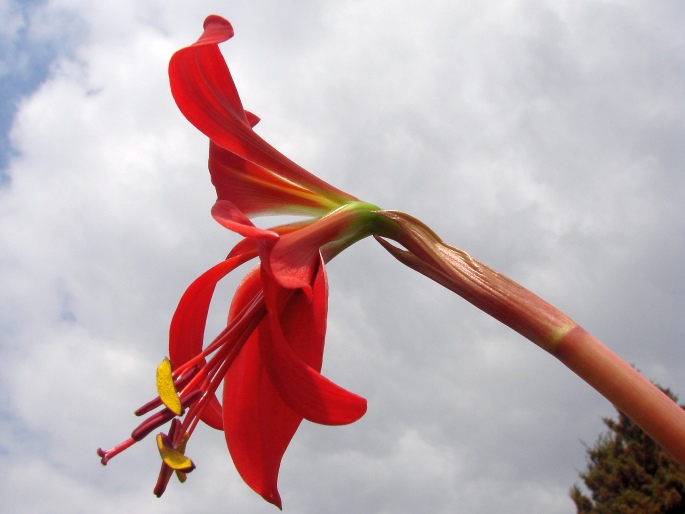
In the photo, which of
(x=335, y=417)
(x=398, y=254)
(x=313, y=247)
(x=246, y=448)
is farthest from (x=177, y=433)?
(x=398, y=254)

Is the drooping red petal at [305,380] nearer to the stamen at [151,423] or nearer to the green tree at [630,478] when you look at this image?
the stamen at [151,423]

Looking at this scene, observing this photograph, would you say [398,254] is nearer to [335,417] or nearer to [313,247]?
[313,247]

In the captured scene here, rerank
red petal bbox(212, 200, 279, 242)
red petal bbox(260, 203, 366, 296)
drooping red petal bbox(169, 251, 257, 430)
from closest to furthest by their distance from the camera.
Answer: red petal bbox(212, 200, 279, 242) → red petal bbox(260, 203, 366, 296) → drooping red petal bbox(169, 251, 257, 430)

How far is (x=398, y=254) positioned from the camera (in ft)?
5.76

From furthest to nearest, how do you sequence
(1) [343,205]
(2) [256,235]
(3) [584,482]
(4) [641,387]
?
(3) [584,482] < (1) [343,205] < (2) [256,235] < (4) [641,387]

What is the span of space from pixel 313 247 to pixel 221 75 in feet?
1.88

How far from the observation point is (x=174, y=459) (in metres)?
1.77

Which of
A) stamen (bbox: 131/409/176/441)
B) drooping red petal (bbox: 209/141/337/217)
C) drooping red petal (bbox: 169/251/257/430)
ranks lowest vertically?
stamen (bbox: 131/409/176/441)

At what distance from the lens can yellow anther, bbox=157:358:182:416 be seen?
1.76m

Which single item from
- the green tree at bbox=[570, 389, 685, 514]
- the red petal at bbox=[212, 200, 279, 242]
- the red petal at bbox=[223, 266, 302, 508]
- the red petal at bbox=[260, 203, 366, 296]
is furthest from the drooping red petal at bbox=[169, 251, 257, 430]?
the green tree at bbox=[570, 389, 685, 514]

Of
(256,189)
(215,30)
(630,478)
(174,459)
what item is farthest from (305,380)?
(630,478)

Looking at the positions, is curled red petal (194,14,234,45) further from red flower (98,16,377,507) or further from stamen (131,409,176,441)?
stamen (131,409,176,441)

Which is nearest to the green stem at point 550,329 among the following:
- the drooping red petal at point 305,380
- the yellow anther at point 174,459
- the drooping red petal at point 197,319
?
the drooping red petal at point 305,380

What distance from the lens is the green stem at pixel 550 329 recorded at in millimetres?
1259
